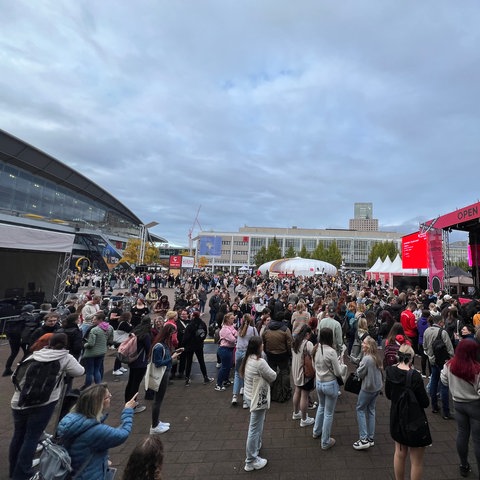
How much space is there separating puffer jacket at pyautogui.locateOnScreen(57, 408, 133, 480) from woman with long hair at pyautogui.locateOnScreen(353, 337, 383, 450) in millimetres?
3052

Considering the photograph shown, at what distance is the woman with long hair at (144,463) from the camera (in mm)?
1782

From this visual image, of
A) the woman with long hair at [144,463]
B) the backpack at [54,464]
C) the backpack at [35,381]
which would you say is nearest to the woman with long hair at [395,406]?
the woman with long hair at [144,463]

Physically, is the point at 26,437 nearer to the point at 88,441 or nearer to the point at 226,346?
the point at 88,441

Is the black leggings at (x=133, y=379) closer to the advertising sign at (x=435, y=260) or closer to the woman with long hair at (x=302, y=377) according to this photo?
the woman with long hair at (x=302, y=377)

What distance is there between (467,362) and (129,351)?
477 cm

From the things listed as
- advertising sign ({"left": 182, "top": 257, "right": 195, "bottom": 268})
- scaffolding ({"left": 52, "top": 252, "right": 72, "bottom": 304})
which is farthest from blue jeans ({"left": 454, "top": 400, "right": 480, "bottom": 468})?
advertising sign ({"left": 182, "top": 257, "right": 195, "bottom": 268})

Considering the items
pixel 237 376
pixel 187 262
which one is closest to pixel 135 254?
pixel 187 262

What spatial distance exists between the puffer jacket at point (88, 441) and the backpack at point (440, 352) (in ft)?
16.0

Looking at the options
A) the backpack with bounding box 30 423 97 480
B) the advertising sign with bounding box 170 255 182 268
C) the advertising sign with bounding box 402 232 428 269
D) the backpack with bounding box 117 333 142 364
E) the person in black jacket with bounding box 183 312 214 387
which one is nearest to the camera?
the backpack with bounding box 30 423 97 480

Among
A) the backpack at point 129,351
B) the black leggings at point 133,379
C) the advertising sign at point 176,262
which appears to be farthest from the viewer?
the advertising sign at point 176,262

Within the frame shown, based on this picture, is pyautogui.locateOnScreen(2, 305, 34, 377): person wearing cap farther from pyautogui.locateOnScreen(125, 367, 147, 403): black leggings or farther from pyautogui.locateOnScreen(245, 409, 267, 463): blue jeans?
pyautogui.locateOnScreen(245, 409, 267, 463): blue jeans

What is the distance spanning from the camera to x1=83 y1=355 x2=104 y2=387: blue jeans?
18.3 feet

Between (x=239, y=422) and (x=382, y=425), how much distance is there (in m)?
2.30

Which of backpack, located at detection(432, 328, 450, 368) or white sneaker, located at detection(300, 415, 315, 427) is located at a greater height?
backpack, located at detection(432, 328, 450, 368)
